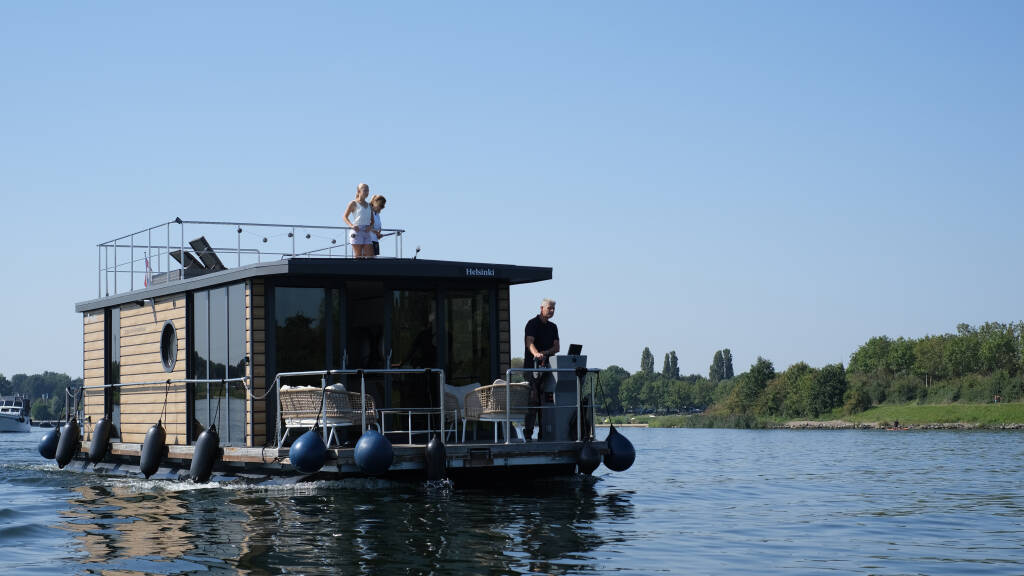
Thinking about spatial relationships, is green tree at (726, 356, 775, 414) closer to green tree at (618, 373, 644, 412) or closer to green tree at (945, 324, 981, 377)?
green tree at (945, 324, 981, 377)

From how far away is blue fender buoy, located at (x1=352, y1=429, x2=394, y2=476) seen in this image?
12.7 metres

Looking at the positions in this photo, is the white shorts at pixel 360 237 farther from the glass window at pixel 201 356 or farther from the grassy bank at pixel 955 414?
the grassy bank at pixel 955 414

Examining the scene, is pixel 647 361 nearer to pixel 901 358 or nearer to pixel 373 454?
pixel 901 358

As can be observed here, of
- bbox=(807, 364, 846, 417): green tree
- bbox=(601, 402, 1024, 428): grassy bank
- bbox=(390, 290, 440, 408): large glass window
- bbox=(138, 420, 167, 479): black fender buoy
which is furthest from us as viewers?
bbox=(807, 364, 846, 417): green tree

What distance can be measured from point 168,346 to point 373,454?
19.4 ft

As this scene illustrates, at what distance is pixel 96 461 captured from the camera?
62.6 feet

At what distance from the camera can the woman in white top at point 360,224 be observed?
50.8 ft

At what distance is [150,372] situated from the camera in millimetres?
17781

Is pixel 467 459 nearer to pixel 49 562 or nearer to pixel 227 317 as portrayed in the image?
pixel 227 317

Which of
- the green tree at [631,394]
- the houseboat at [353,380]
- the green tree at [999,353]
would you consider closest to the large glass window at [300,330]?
the houseboat at [353,380]

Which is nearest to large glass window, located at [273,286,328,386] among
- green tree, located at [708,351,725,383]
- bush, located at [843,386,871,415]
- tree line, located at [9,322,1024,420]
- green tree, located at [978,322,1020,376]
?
tree line, located at [9,322,1024,420]

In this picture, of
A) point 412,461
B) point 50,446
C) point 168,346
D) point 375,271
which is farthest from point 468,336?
point 50,446

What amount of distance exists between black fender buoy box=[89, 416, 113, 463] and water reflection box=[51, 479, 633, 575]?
3047 mm

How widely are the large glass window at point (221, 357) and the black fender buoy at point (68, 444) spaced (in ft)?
15.2
